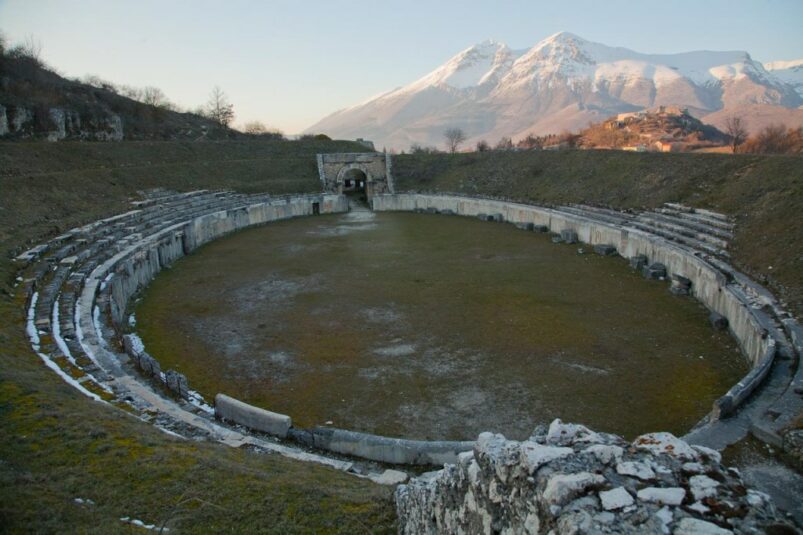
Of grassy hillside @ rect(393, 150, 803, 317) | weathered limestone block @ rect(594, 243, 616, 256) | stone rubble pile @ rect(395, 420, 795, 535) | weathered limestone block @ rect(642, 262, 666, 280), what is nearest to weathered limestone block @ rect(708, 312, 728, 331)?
grassy hillside @ rect(393, 150, 803, 317)

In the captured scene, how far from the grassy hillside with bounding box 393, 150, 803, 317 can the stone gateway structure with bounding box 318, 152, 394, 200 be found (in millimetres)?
1118

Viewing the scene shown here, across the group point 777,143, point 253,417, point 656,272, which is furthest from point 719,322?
point 777,143

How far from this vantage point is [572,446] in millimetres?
4129

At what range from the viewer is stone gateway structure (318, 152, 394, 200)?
45469mm

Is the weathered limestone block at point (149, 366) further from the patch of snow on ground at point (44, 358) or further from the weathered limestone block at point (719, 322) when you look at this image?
the weathered limestone block at point (719, 322)

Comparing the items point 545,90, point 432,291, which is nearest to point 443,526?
point 432,291

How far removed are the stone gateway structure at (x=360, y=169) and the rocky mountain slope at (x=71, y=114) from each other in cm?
1366

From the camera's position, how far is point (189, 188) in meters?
36.9

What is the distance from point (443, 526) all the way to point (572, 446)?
54.4 inches

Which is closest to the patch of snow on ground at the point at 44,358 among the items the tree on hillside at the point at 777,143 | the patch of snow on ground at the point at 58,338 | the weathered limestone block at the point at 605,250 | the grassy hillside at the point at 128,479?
the grassy hillside at the point at 128,479

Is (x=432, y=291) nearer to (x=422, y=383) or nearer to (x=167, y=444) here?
Answer: (x=422, y=383)

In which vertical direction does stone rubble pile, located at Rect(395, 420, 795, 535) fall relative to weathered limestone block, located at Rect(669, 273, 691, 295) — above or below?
above

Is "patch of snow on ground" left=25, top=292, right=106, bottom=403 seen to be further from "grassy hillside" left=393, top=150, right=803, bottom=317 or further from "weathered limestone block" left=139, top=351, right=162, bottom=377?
"grassy hillside" left=393, top=150, right=803, bottom=317

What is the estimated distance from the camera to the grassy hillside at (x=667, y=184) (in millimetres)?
17859
